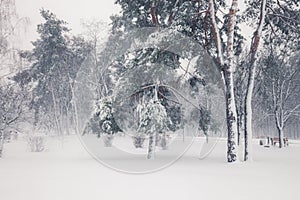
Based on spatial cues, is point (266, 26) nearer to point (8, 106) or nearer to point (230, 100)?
point (230, 100)

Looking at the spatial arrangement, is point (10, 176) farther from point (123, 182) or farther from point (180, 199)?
point (180, 199)

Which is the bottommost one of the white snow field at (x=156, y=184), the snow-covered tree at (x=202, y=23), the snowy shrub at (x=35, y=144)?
the white snow field at (x=156, y=184)

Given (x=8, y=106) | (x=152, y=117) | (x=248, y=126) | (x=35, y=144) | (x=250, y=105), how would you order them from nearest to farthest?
(x=152, y=117)
(x=248, y=126)
(x=250, y=105)
(x=8, y=106)
(x=35, y=144)

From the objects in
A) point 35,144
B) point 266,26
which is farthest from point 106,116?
point 35,144

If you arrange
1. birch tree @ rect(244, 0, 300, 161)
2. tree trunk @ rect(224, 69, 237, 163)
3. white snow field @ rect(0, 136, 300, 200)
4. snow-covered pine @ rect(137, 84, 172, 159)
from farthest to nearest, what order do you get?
1. birch tree @ rect(244, 0, 300, 161)
2. tree trunk @ rect(224, 69, 237, 163)
3. snow-covered pine @ rect(137, 84, 172, 159)
4. white snow field @ rect(0, 136, 300, 200)

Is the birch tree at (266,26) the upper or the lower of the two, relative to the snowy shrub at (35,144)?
upper

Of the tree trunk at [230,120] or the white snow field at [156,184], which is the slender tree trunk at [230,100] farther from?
the white snow field at [156,184]

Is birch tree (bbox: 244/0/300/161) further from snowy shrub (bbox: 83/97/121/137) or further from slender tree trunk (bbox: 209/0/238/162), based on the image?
snowy shrub (bbox: 83/97/121/137)

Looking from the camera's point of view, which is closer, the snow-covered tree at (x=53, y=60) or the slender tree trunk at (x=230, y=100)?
the slender tree trunk at (x=230, y=100)

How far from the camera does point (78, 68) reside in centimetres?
1906

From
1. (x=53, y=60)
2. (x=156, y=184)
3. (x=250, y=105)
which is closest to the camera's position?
(x=156, y=184)

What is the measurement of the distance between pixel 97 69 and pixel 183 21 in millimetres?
7785

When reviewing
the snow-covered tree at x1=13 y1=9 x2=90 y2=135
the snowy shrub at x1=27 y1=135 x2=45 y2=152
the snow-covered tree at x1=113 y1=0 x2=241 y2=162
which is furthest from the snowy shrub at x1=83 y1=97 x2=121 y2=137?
the snow-covered tree at x1=13 y1=9 x2=90 y2=135

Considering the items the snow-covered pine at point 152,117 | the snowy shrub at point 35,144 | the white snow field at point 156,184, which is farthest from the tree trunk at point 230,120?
the snowy shrub at point 35,144
